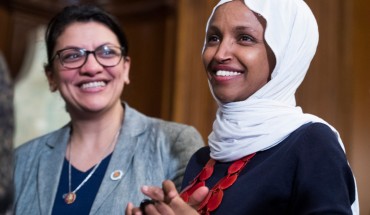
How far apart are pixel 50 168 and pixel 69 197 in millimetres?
160

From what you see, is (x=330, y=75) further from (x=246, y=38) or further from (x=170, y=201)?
(x=170, y=201)

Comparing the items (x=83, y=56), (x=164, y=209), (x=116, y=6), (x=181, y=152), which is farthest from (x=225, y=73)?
(x=116, y=6)

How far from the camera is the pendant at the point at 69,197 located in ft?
5.70

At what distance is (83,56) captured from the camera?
6.17 feet

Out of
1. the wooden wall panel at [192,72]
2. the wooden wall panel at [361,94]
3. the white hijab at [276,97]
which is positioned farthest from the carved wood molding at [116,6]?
the white hijab at [276,97]

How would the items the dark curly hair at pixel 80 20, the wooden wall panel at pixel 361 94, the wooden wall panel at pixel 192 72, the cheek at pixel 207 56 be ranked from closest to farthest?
the cheek at pixel 207 56 → the dark curly hair at pixel 80 20 → the wooden wall panel at pixel 361 94 → the wooden wall panel at pixel 192 72

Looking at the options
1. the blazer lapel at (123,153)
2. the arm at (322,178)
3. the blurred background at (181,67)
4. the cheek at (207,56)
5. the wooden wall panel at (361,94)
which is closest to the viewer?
the arm at (322,178)

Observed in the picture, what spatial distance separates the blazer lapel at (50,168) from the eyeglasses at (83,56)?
0.85 ft

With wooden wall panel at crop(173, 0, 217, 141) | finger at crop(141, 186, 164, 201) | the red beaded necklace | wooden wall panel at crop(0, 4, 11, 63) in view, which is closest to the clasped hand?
finger at crop(141, 186, 164, 201)

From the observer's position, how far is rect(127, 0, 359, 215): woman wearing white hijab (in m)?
1.06

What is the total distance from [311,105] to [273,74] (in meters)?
1.19

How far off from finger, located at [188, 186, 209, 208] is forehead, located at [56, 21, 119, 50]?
965 millimetres

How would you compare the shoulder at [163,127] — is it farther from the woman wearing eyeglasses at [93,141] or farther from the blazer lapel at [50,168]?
the blazer lapel at [50,168]

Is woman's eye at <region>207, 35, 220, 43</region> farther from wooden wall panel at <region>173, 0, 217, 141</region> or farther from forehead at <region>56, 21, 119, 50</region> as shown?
wooden wall panel at <region>173, 0, 217, 141</region>
